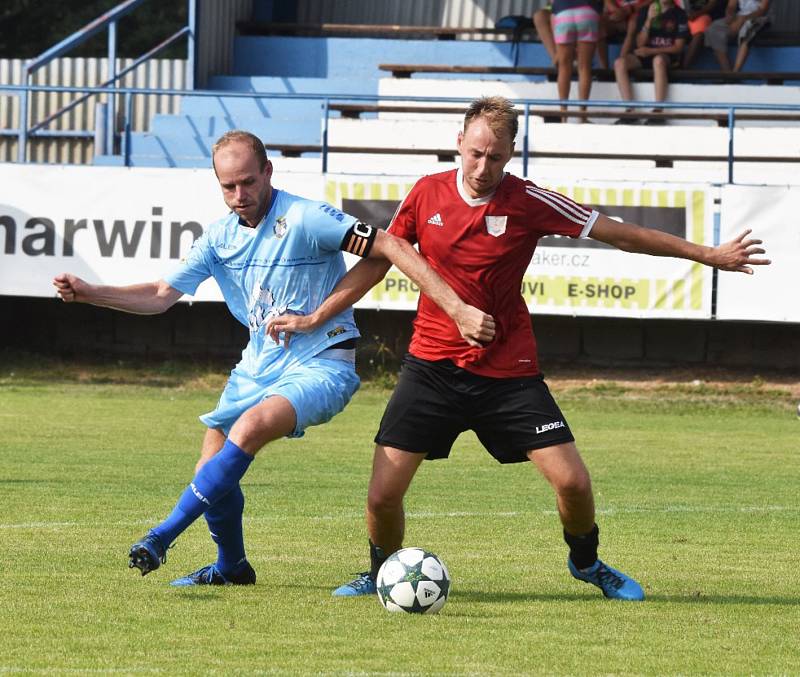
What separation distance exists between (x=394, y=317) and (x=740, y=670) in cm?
1538

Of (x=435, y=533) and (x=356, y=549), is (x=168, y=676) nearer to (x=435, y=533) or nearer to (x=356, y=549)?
(x=356, y=549)

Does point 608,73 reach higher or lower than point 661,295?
higher

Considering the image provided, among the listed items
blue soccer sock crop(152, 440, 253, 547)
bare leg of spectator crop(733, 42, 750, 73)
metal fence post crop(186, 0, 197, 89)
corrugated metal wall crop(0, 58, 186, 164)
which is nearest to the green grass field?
blue soccer sock crop(152, 440, 253, 547)

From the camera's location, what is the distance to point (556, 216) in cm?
684

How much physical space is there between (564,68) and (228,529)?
1588 centimetres

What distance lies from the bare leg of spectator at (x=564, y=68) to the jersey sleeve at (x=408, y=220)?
15421mm

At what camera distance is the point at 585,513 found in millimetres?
6879

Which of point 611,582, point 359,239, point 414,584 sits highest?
point 359,239

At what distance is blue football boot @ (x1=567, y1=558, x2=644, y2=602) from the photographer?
23.1ft

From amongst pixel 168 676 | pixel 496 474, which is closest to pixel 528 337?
pixel 168 676

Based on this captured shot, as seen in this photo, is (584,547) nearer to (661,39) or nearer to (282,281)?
(282,281)

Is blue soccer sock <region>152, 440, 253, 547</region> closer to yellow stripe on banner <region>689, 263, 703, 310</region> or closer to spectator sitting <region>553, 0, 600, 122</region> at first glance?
yellow stripe on banner <region>689, 263, 703, 310</region>

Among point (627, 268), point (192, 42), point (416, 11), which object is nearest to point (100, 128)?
point (192, 42)

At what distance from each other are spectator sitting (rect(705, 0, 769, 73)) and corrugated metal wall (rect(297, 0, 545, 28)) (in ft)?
14.7
